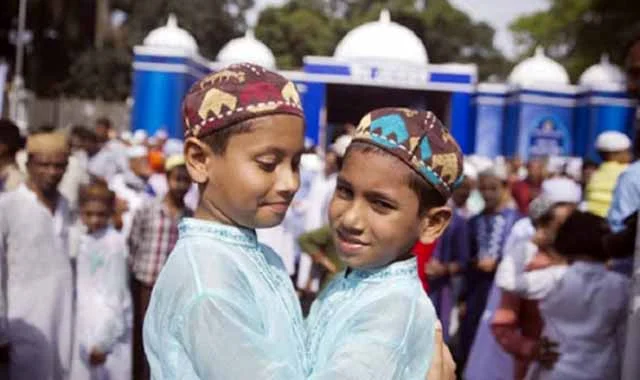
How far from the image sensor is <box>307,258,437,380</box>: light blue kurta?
1646 millimetres

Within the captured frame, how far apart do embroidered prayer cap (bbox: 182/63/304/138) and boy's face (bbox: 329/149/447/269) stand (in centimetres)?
19

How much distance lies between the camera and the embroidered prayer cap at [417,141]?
188 centimetres

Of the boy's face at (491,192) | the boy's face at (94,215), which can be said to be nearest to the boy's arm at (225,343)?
the boy's face at (94,215)

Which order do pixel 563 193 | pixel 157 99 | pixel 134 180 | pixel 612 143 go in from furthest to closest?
pixel 157 99, pixel 134 180, pixel 612 143, pixel 563 193

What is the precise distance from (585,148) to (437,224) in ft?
65.2

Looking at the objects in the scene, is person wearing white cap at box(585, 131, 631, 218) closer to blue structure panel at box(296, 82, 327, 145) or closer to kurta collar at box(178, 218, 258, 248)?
kurta collar at box(178, 218, 258, 248)

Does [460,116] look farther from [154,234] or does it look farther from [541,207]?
[154,234]

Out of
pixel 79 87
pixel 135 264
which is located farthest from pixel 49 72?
pixel 135 264

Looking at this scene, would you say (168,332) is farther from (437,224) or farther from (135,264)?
(135,264)

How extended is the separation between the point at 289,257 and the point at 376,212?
217 inches

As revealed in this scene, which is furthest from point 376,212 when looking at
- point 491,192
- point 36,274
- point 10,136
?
point 491,192

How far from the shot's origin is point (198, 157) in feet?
5.96

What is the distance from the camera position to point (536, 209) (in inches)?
215

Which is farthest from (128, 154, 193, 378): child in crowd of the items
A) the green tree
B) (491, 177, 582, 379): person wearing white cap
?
the green tree
